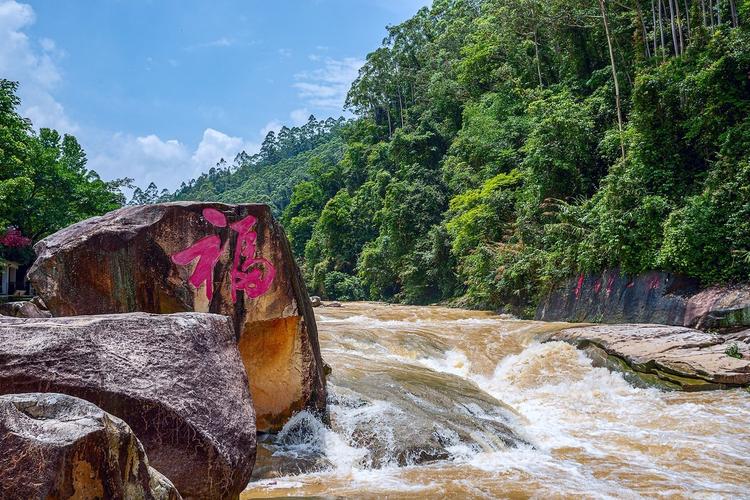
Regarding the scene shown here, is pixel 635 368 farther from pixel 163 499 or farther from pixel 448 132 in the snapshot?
pixel 448 132

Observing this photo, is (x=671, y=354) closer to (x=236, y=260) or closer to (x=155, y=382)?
(x=236, y=260)

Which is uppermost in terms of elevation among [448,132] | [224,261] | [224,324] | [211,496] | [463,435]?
[448,132]

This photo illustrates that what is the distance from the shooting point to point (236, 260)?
5555 millimetres

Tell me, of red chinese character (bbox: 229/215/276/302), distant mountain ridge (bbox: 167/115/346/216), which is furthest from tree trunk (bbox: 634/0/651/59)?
distant mountain ridge (bbox: 167/115/346/216)

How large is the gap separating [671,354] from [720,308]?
2358 millimetres

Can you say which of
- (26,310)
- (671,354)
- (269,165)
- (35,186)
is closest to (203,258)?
(671,354)

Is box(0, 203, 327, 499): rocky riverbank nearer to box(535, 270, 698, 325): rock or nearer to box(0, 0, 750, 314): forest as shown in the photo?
box(535, 270, 698, 325): rock

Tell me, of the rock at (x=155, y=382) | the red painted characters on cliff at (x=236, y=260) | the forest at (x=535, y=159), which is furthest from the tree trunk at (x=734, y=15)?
the rock at (x=155, y=382)

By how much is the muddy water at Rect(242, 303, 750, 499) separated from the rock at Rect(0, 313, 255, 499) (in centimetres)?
140

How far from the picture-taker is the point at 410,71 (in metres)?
43.3

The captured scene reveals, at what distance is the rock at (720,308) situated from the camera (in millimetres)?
10155

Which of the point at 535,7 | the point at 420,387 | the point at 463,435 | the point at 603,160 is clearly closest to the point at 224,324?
the point at 463,435

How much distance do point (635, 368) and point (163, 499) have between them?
8461 mm

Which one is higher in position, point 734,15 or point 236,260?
point 734,15
